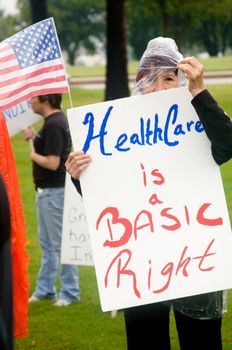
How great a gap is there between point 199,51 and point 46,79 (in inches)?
3858

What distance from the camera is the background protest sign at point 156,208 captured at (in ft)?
13.7

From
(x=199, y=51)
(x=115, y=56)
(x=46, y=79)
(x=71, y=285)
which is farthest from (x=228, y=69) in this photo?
(x=199, y=51)

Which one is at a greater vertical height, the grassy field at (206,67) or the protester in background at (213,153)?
the protester in background at (213,153)

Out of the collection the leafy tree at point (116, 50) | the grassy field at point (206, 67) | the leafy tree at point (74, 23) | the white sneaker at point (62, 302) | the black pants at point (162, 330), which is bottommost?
the leafy tree at point (74, 23)

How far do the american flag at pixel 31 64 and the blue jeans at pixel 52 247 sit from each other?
255 cm

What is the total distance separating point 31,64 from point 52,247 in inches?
122

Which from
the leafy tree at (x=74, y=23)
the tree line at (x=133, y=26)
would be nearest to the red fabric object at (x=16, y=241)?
the tree line at (x=133, y=26)

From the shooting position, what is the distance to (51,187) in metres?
7.88

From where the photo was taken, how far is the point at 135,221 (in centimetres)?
421

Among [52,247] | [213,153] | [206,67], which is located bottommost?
[206,67]

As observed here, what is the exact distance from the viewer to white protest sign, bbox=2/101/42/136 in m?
7.87

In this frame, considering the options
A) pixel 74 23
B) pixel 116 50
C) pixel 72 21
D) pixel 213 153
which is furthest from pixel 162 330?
pixel 72 21

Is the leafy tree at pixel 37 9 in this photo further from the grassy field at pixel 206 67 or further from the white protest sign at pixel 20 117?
the white protest sign at pixel 20 117

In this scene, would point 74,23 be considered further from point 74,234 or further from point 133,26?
point 74,234
